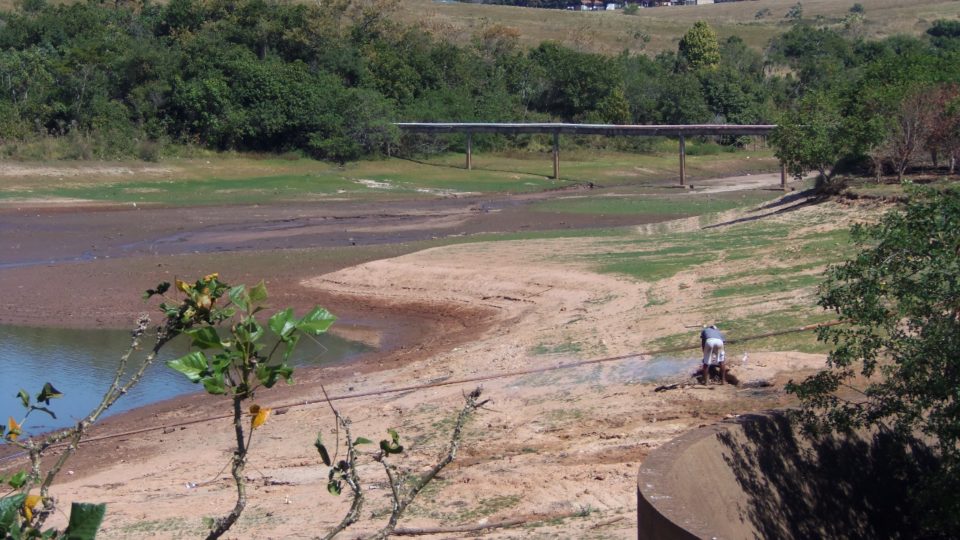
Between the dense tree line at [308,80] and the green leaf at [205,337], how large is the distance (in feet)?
106

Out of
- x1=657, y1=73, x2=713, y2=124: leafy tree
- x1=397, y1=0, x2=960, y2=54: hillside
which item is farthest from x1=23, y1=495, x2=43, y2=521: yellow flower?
x1=397, y1=0, x2=960, y2=54: hillside

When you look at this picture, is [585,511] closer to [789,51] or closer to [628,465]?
[628,465]

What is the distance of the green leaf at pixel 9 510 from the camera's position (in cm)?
318

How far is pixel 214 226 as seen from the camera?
1404 inches

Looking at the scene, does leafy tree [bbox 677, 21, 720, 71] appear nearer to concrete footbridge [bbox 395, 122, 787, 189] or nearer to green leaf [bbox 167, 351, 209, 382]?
concrete footbridge [bbox 395, 122, 787, 189]

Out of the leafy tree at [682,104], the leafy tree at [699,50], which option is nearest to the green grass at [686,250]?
the leafy tree at [682,104]

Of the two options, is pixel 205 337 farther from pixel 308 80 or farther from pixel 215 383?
pixel 308 80

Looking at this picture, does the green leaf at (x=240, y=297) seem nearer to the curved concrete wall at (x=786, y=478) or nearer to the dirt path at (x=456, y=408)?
the curved concrete wall at (x=786, y=478)

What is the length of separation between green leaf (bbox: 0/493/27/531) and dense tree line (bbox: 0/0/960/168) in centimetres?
3272

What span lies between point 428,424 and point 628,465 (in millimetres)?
3462

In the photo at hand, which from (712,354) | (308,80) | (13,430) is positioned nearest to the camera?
(13,430)

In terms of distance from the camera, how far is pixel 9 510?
3225 mm

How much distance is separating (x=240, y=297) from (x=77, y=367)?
56.3ft

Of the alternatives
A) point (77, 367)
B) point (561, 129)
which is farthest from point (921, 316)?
point (561, 129)
